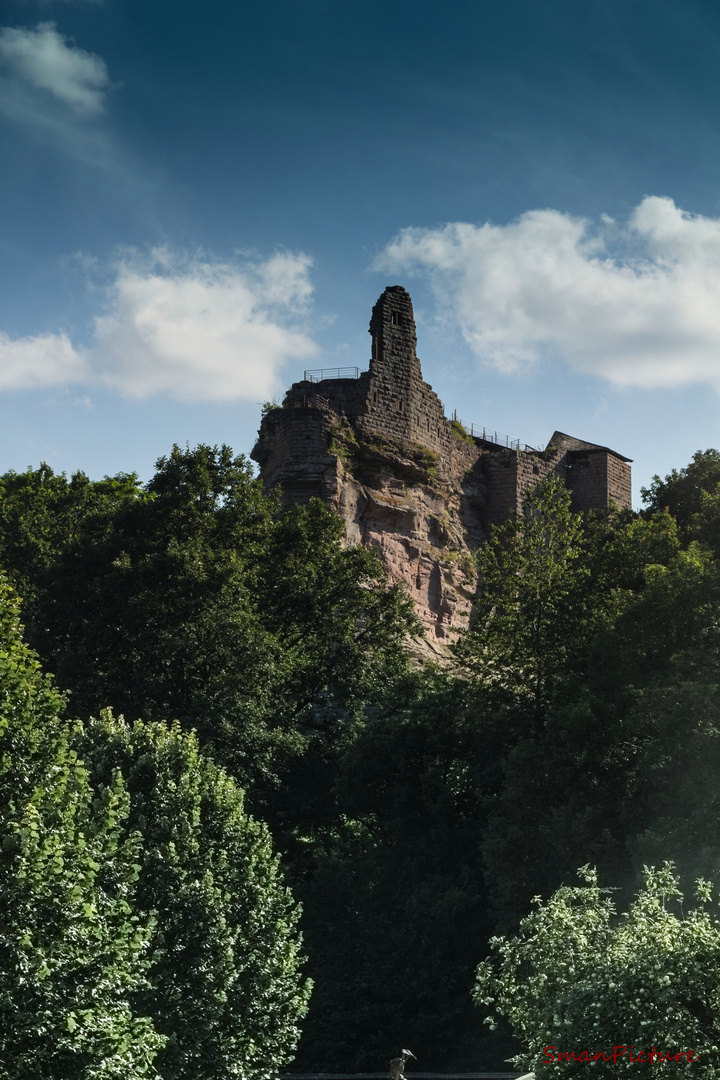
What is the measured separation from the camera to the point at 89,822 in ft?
44.2

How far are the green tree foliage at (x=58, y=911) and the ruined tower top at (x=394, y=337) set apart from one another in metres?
27.3

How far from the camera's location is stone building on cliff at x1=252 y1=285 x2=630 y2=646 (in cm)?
3750

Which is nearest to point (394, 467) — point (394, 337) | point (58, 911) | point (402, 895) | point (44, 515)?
point (394, 337)

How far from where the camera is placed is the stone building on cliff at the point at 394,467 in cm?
3750

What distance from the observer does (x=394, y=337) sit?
40156 mm

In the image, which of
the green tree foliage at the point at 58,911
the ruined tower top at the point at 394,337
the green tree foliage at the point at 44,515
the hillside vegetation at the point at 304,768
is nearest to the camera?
the green tree foliage at the point at 58,911

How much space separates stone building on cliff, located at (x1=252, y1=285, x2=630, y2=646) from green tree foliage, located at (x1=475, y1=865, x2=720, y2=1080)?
24.8 meters

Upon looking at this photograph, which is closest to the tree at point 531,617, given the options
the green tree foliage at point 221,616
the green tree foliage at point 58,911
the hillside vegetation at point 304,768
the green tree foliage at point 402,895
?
the hillside vegetation at point 304,768

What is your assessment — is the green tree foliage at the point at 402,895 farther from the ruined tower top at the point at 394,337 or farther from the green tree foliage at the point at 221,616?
the ruined tower top at the point at 394,337

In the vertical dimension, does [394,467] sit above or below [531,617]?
above

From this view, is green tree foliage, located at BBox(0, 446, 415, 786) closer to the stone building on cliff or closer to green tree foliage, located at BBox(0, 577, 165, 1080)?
the stone building on cliff

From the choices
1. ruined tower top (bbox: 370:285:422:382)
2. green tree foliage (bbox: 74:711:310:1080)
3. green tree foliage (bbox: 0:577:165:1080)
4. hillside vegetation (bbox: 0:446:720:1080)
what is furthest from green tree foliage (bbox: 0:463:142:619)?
green tree foliage (bbox: 0:577:165:1080)

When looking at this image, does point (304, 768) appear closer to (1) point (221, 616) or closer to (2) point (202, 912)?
(1) point (221, 616)

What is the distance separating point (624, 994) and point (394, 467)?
29.7 m
